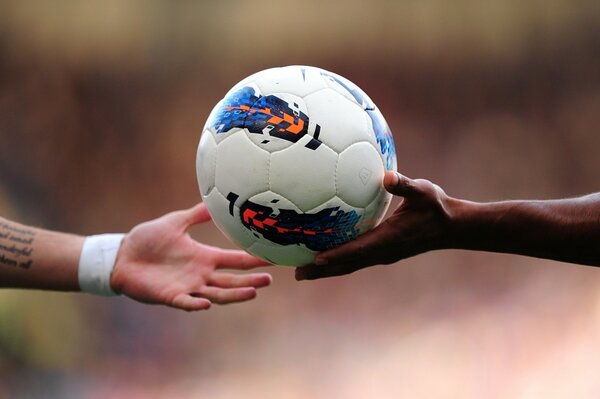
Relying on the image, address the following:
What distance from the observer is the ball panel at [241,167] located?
2080mm

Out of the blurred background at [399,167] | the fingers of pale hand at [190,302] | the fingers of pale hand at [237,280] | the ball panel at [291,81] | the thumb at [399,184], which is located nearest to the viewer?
the thumb at [399,184]

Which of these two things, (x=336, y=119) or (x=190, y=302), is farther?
(x=190, y=302)

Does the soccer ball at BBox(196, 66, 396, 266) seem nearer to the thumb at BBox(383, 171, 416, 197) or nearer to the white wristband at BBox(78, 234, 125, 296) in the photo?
the thumb at BBox(383, 171, 416, 197)

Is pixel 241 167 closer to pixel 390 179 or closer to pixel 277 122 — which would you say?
pixel 277 122

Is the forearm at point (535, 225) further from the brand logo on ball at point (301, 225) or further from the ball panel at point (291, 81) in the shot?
the ball panel at point (291, 81)

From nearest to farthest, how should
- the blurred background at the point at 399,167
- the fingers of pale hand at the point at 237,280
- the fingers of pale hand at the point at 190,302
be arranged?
the fingers of pale hand at the point at 190,302 < the fingers of pale hand at the point at 237,280 < the blurred background at the point at 399,167

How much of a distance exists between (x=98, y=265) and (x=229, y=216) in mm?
884

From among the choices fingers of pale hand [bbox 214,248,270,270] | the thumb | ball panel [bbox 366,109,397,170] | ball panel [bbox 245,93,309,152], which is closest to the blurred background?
fingers of pale hand [bbox 214,248,270,270]

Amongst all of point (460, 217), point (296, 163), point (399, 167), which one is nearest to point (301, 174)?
point (296, 163)

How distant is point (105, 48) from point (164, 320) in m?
2.98

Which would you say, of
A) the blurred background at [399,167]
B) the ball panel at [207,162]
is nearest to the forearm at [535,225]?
the ball panel at [207,162]

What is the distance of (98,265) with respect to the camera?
2803mm

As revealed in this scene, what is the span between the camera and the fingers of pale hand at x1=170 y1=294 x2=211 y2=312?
8.67 feet

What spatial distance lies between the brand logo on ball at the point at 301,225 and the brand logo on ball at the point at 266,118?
0.21 metres
